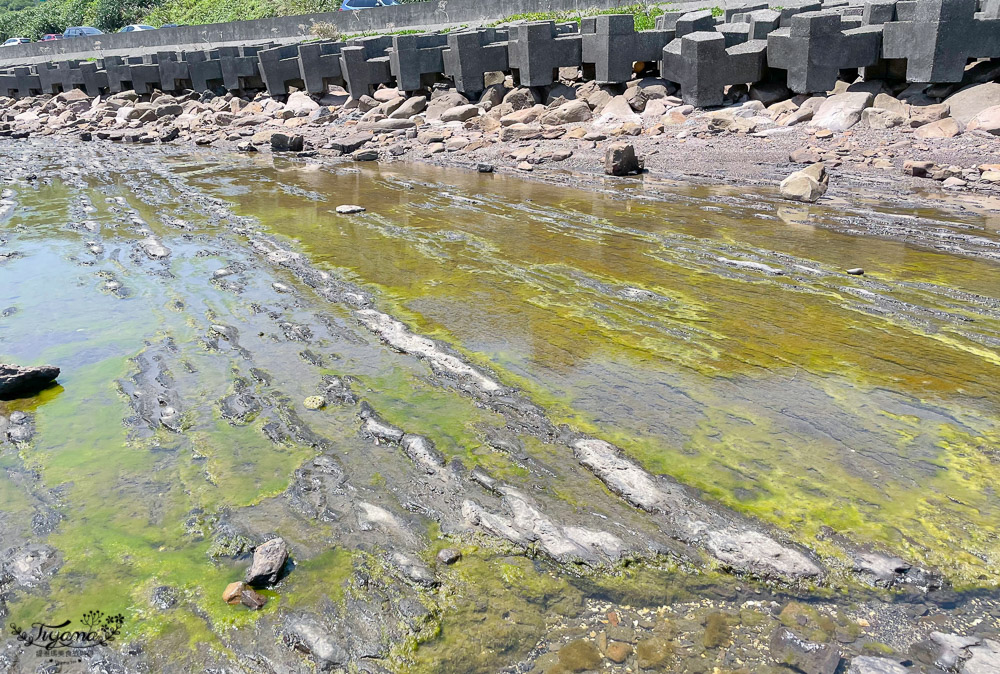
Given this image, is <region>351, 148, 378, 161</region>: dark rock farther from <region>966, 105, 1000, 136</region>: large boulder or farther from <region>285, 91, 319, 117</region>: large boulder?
<region>966, 105, 1000, 136</region>: large boulder

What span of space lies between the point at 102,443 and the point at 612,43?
12.2 metres

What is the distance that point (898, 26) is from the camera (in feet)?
36.4

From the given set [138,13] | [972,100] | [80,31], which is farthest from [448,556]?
[138,13]

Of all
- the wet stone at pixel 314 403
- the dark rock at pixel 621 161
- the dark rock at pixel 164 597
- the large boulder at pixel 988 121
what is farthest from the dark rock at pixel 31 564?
the large boulder at pixel 988 121

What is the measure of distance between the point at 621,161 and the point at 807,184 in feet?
9.10

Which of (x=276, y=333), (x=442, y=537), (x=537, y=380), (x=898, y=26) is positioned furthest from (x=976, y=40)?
(x=442, y=537)

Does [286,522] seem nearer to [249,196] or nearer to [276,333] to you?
[276,333]

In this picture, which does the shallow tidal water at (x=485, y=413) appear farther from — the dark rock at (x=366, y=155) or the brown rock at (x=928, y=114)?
the dark rock at (x=366, y=155)

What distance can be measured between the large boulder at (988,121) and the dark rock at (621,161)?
4.11 meters

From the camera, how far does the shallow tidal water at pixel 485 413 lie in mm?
2998

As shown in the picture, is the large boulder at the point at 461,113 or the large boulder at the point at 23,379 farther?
the large boulder at the point at 461,113

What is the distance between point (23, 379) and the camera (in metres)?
4.78

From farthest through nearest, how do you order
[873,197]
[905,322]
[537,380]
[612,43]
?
[612,43], [873,197], [905,322], [537,380]

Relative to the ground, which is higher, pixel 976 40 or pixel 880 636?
pixel 976 40
